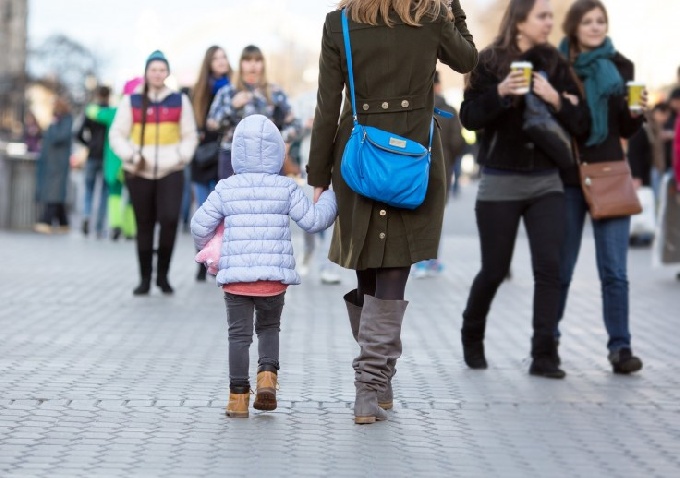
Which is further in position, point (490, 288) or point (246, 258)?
point (490, 288)

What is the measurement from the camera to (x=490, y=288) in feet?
28.0

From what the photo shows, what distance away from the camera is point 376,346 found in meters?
6.83

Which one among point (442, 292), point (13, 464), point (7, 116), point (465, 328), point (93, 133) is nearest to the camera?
point (13, 464)

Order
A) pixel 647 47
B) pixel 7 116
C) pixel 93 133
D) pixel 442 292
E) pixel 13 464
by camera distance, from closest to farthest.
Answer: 1. pixel 13 464
2. pixel 442 292
3. pixel 93 133
4. pixel 647 47
5. pixel 7 116

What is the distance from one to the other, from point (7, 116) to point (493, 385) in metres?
76.0

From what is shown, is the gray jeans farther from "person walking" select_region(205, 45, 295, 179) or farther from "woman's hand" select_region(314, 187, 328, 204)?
"person walking" select_region(205, 45, 295, 179)

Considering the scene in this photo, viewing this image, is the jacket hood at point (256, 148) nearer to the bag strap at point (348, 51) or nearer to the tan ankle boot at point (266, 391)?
the bag strap at point (348, 51)

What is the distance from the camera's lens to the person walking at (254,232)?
22.6 feet

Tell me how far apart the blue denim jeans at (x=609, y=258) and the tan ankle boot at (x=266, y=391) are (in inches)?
89.0

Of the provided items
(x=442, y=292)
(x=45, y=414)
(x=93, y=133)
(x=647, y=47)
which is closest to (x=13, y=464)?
(x=45, y=414)

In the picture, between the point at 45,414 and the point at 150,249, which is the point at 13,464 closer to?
the point at 45,414

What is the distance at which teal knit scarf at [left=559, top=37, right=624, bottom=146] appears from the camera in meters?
8.60

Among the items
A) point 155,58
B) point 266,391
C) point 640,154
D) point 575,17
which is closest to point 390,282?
point 266,391

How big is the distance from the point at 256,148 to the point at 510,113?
1885 mm
